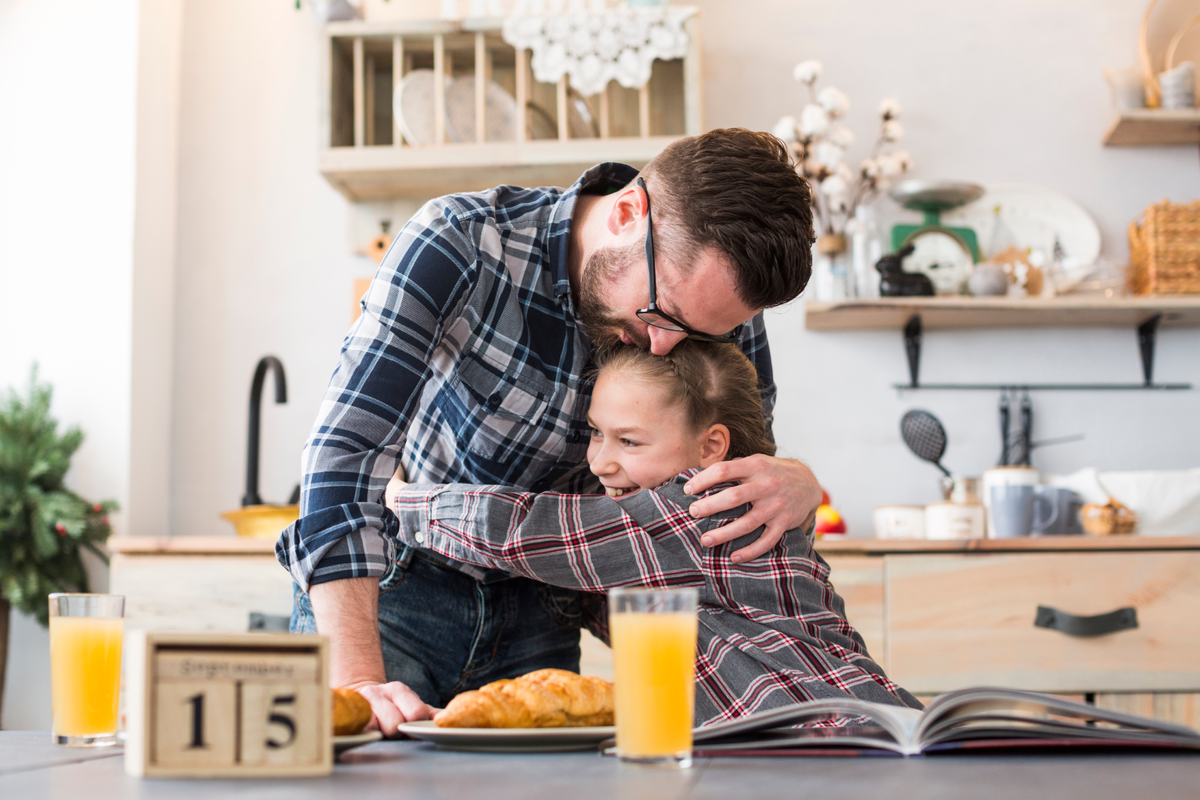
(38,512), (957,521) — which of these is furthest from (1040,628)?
(38,512)

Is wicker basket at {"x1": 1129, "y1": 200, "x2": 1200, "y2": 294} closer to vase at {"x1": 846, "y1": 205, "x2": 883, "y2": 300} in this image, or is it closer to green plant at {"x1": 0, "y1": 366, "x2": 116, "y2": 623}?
vase at {"x1": 846, "y1": 205, "x2": 883, "y2": 300}

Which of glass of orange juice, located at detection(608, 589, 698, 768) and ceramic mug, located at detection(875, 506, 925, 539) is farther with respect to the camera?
ceramic mug, located at detection(875, 506, 925, 539)

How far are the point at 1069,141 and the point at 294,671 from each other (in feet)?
8.63

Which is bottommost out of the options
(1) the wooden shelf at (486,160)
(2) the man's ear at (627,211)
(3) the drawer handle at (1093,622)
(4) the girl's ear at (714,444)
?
(3) the drawer handle at (1093,622)

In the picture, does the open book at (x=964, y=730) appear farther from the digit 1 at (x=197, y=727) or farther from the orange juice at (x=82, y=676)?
the orange juice at (x=82, y=676)

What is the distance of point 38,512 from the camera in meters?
2.20

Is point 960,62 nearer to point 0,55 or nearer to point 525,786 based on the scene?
point 0,55

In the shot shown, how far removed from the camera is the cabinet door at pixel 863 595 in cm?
194

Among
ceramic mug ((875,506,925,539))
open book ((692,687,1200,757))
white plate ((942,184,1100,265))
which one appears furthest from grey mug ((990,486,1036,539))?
open book ((692,687,1200,757))

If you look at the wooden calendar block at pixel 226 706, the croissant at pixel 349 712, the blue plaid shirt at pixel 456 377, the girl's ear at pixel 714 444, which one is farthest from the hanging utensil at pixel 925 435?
the wooden calendar block at pixel 226 706

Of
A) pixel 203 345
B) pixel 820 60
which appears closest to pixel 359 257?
pixel 203 345

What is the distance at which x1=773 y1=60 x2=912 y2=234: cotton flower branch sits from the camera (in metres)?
2.48

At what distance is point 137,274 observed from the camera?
8.28 ft

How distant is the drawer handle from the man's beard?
1158 mm
